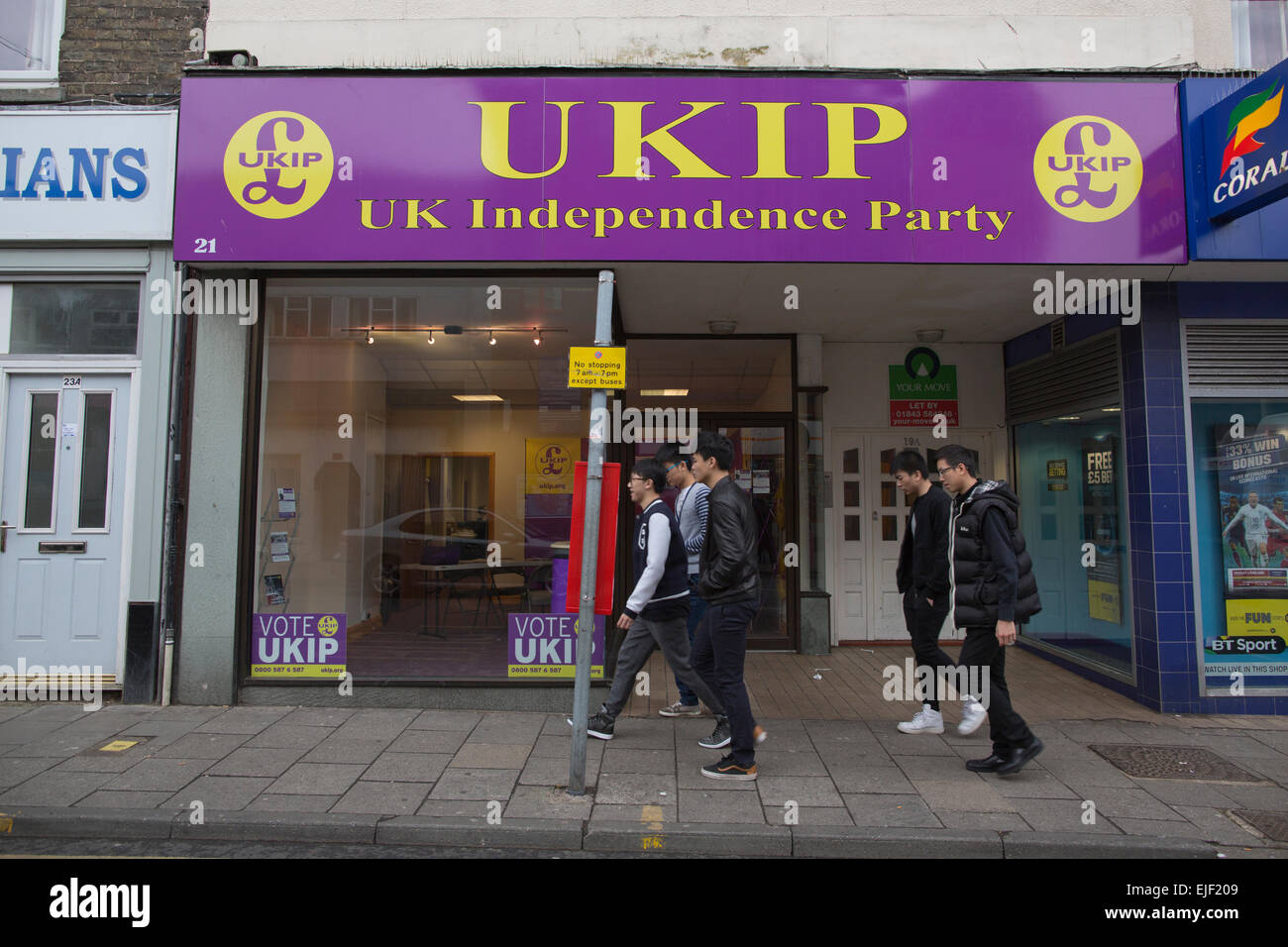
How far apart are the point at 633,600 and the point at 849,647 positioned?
174 inches

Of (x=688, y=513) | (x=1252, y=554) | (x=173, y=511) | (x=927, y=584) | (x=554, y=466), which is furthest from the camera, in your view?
(x=554, y=466)

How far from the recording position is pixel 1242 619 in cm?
636

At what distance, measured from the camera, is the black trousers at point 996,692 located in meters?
4.74

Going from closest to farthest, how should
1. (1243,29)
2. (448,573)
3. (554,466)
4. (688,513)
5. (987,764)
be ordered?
(987,764), (688,513), (1243,29), (554,466), (448,573)

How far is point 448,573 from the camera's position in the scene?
7434mm

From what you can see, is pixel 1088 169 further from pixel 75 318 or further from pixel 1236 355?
pixel 75 318

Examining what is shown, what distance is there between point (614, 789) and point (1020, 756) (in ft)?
8.38

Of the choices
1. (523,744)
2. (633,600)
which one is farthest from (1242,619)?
(523,744)

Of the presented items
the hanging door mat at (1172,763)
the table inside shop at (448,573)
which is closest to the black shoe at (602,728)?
the table inside shop at (448,573)

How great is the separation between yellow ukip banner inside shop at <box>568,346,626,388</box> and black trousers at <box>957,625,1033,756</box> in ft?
9.17

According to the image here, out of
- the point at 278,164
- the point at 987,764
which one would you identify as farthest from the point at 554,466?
the point at 987,764

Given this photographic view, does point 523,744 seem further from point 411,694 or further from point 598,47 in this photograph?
point 598,47

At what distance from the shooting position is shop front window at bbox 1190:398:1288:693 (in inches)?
249

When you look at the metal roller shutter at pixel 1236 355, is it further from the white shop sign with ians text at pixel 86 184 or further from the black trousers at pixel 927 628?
the white shop sign with ians text at pixel 86 184
